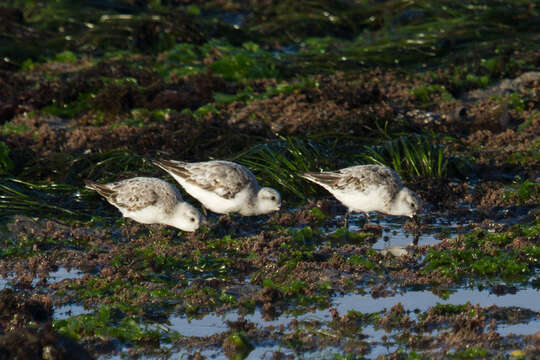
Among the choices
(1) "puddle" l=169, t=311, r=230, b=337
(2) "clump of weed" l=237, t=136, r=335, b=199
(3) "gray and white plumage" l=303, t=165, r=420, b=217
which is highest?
(1) "puddle" l=169, t=311, r=230, b=337

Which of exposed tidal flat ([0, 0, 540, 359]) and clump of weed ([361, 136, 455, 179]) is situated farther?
clump of weed ([361, 136, 455, 179])

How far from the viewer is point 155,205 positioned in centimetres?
1143

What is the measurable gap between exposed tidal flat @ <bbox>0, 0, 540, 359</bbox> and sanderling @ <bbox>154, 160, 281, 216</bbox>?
0.27m

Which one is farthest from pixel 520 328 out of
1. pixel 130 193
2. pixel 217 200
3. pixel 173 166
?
pixel 173 166

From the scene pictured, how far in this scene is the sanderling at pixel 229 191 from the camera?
1187 centimetres

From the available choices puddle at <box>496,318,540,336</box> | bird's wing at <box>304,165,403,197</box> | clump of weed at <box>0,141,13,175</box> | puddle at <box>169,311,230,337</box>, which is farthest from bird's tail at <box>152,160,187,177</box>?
puddle at <box>496,318,540,336</box>

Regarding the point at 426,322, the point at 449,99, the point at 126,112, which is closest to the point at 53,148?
the point at 126,112

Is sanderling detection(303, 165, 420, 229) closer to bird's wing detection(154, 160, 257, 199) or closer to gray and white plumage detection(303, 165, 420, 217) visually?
gray and white plumage detection(303, 165, 420, 217)

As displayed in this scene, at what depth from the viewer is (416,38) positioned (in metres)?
21.8

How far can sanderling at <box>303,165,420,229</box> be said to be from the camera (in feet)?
38.4

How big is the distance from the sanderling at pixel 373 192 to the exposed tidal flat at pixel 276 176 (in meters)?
0.34

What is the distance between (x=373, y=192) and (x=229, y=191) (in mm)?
1957

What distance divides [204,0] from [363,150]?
17.7 meters

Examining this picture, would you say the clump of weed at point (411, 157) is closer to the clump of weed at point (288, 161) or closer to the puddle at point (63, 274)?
the clump of weed at point (288, 161)
